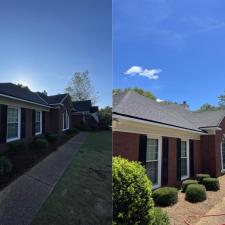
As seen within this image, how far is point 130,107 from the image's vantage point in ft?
23.7

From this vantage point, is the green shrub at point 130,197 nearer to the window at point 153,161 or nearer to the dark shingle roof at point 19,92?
the dark shingle roof at point 19,92

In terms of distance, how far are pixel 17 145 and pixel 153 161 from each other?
22.4 feet

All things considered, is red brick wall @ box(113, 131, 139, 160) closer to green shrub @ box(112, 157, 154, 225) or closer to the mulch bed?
green shrub @ box(112, 157, 154, 225)

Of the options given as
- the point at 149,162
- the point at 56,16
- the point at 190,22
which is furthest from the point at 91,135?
the point at 190,22

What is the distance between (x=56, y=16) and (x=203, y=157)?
1188cm

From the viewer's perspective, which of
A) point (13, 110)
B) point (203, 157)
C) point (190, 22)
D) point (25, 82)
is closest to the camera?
point (13, 110)

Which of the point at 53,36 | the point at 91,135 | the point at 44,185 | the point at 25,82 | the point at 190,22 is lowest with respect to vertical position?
the point at 44,185

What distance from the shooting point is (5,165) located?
1218 mm

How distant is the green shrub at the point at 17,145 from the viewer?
4.15 ft

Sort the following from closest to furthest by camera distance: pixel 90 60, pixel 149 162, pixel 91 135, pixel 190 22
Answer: pixel 90 60, pixel 91 135, pixel 149 162, pixel 190 22

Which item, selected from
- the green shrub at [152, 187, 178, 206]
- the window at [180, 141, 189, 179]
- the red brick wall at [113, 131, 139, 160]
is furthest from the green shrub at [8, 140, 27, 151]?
the window at [180, 141, 189, 179]

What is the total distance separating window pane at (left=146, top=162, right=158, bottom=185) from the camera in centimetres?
768

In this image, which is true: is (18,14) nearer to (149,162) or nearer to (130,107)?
(130,107)

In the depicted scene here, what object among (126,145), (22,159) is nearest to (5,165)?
(22,159)
